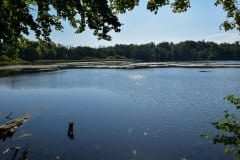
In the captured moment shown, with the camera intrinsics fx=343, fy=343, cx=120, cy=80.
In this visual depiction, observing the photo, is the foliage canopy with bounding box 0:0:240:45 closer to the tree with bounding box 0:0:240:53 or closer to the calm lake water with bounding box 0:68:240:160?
the tree with bounding box 0:0:240:53

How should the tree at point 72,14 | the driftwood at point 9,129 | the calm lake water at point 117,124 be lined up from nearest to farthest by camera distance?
the tree at point 72,14
the calm lake water at point 117,124
the driftwood at point 9,129

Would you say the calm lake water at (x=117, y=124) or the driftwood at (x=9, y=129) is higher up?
the driftwood at (x=9, y=129)

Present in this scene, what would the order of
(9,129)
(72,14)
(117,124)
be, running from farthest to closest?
(117,124) → (9,129) → (72,14)

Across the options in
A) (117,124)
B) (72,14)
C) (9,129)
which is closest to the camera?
(72,14)

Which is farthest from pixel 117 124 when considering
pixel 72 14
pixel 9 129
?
pixel 72 14

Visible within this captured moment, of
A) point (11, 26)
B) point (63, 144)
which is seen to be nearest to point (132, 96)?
point (63, 144)

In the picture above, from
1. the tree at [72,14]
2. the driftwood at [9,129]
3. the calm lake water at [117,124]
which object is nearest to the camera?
the tree at [72,14]

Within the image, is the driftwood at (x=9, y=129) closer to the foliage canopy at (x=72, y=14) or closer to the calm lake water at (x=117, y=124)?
the calm lake water at (x=117, y=124)

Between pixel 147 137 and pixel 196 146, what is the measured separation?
15.5ft

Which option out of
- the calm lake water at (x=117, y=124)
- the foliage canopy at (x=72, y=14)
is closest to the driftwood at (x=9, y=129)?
the calm lake water at (x=117, y=124)

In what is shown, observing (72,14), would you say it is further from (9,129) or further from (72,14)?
(9,129)

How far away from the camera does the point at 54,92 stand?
6266cm

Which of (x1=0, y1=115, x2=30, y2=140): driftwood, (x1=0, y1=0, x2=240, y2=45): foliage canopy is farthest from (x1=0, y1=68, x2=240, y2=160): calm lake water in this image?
(x1=0, y1=0, x2=240, y2=45): foliage canopy

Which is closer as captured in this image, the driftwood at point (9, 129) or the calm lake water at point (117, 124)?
the calm lake water at point (117, 124)
